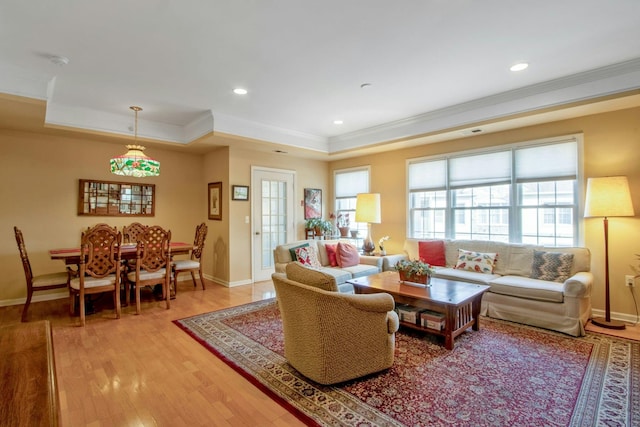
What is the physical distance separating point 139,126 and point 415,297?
4754mm

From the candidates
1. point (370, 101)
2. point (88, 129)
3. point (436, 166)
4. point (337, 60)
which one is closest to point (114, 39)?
point (337, 60)

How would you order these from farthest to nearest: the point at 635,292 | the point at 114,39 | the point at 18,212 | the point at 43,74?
1. the point at 18,212
2. the point at 635,292
3. the point at 43,74
4. the point at 114,39

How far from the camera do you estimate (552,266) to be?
3.80 metres

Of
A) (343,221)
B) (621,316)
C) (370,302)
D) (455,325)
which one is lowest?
(621,316)

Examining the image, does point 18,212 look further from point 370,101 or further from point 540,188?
point 540,188

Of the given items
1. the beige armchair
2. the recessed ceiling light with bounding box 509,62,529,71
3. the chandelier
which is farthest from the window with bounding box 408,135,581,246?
the chandelier

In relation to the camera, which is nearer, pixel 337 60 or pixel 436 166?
pixel 337 60

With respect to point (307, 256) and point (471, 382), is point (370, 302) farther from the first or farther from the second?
point (307, 256)

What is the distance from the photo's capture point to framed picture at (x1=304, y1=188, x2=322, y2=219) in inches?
262

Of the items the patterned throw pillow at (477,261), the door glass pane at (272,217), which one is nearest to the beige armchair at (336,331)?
the patterned throw pillow at (477,261)

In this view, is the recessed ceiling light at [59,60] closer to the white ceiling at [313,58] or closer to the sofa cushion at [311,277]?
the white ceiling at [313,58]

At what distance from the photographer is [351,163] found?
21.9ft

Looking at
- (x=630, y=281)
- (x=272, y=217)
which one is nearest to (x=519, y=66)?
(x=630, y=281)

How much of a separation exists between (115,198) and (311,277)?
4.57 meters
